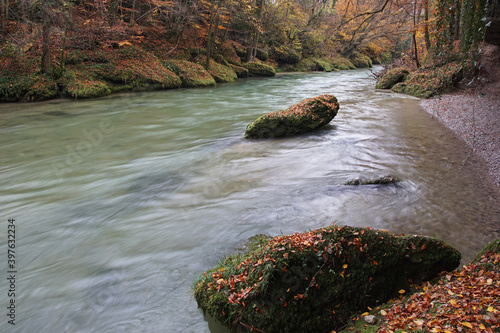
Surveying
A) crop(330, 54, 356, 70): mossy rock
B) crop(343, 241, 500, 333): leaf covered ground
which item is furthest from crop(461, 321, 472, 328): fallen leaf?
crop(330, 54, 356, 70): mossy rock

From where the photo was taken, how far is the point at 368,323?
221 cm

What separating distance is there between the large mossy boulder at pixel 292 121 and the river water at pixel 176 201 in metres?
0.33

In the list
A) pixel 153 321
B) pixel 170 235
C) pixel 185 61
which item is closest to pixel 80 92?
pixel 185 61

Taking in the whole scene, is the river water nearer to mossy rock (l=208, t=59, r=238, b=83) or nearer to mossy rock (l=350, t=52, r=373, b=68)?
mossy rock (l=208, t=59, r=238, b=83)

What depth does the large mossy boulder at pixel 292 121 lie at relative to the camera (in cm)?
847

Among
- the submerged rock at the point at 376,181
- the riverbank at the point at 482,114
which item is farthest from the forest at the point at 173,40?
the submerged rock at the point at 376,181

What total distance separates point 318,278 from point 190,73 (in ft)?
64.1

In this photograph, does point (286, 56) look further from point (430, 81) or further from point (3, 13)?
point (3, 13)

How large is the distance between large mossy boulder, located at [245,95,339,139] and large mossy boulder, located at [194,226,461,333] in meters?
6.01

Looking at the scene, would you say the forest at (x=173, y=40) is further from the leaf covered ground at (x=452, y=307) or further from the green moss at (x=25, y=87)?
the leaf covered ground at (x=452, y=307)

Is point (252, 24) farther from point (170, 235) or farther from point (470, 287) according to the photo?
point (470, 287)

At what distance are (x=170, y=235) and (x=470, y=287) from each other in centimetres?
340

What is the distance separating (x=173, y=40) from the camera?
23016 mm

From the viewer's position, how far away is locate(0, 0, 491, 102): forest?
30.4ft
